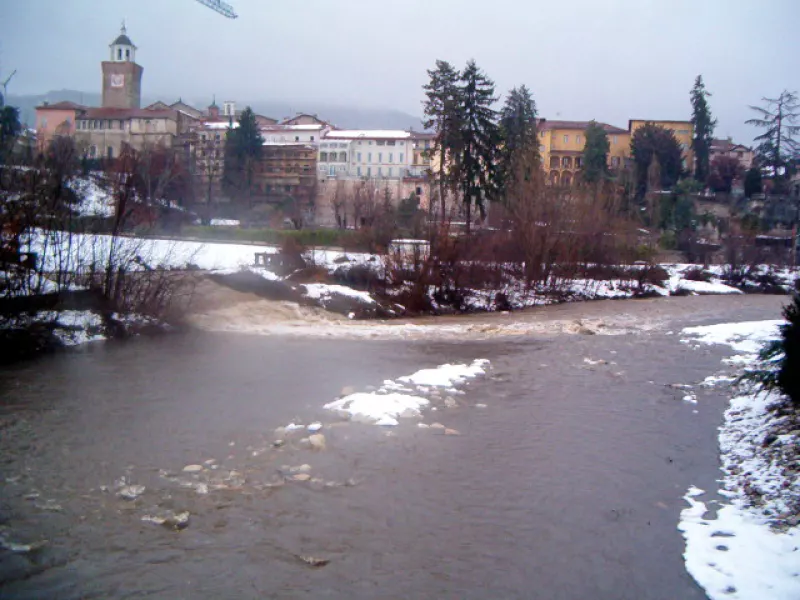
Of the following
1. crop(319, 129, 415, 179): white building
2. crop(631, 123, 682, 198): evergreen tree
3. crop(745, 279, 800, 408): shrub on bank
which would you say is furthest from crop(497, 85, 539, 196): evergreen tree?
crop(745, 279, 800, 408): shrub on bank

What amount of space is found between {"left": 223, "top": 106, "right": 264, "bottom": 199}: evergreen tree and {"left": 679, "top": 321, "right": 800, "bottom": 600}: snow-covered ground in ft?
221

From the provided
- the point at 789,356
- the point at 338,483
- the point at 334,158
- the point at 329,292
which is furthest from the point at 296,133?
the point at 338,483

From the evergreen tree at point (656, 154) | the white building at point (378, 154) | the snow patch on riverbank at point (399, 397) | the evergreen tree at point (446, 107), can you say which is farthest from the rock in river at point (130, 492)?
the white building at point (378, 154)

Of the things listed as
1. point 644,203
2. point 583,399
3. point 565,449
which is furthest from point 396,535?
point 644,203

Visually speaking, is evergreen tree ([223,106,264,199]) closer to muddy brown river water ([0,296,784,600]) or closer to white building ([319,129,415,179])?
white building ([319,129,415,179])

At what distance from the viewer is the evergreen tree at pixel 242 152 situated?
72938 millimetres

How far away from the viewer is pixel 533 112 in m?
63.0

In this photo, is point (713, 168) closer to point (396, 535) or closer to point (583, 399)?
point (583, 399)

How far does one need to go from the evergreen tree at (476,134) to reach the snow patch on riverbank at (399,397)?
34.0 m

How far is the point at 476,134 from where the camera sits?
50000 millimetres

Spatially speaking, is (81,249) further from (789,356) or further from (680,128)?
(680,128)

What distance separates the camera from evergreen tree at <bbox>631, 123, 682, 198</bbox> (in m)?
71.2

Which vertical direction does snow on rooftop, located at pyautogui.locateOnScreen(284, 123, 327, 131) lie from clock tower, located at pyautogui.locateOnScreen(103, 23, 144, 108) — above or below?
below

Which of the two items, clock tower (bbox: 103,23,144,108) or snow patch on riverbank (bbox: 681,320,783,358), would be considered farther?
clock tower (bbox: 103,23,144,108)
